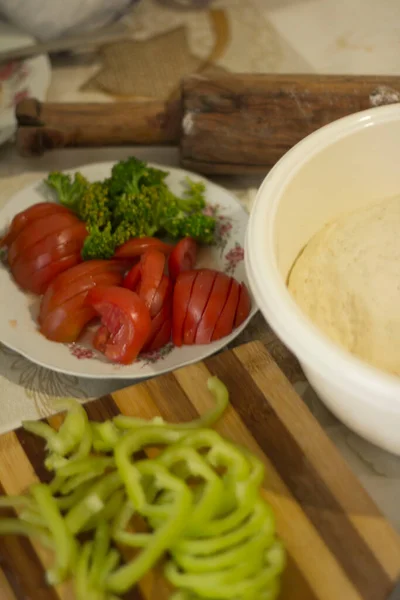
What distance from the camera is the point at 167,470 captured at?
82 cm

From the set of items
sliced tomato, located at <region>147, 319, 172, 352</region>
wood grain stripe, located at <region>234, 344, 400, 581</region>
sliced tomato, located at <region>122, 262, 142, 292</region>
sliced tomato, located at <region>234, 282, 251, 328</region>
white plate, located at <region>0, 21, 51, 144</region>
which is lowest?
wood grain stripe, located at <region>234, 344, 400, 581</region>

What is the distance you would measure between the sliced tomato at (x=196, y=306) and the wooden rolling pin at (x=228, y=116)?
0.38 metres

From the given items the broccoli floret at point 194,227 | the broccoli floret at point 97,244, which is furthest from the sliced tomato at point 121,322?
the broccoli floret at point 194,227

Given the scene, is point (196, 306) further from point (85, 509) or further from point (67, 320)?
point (85, 509)

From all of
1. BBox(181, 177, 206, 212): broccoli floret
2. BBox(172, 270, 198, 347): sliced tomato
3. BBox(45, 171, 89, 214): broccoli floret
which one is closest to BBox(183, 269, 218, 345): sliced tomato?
BBox(172, 270, 198, 347): sliced tomato

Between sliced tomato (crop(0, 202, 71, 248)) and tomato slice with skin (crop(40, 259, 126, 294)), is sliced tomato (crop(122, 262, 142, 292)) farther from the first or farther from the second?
sliced tomato (crop(0, 202, 71, 248))

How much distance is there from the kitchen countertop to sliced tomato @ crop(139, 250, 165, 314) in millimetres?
160

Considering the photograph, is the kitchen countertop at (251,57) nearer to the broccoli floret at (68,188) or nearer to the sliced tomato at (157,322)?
the sliced tomato at (157,322)

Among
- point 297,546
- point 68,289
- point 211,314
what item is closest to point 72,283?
point 68,289

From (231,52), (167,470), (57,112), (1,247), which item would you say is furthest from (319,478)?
(231,52)

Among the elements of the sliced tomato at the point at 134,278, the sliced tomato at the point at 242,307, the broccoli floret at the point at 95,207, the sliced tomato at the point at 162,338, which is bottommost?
the sliced tomato at the point at 242,307

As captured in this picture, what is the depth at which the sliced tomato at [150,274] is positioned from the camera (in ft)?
3.64

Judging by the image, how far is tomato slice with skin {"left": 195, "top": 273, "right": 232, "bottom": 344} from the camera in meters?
1.07

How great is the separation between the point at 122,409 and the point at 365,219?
0.52 meters
